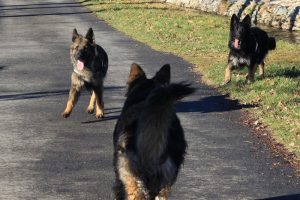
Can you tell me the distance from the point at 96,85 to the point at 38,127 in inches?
53.0

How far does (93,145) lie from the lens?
1066 centimetres

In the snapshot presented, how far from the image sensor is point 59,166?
9.43 metres

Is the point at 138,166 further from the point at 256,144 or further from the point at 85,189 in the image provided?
the point at 256,144

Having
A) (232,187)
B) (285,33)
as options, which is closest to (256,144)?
(232,187)

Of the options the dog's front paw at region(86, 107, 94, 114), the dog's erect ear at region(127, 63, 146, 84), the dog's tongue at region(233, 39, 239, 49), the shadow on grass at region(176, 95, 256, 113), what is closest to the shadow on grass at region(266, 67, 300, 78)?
the dog's tongue at region(233, 39, 239, 49)

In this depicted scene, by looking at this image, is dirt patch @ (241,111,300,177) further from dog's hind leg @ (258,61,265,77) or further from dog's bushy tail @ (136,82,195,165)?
dog's hind leg @ (258,61,265,77)

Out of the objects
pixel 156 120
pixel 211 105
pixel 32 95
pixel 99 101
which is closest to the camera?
pixel 156 120

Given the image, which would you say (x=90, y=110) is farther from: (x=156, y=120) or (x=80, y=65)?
(x=156, y=120)

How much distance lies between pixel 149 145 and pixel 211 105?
8.07m

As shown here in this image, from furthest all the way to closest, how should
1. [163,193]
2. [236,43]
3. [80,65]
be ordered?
[236,43] → [80,65] → [163,193]

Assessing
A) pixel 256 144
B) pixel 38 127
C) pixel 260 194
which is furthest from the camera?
pixel 38 127

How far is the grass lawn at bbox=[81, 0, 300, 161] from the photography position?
12.3 meters

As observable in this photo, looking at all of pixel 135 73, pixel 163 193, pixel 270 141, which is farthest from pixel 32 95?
pixel 163 193

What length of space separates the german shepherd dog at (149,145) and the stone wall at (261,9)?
110 ft
